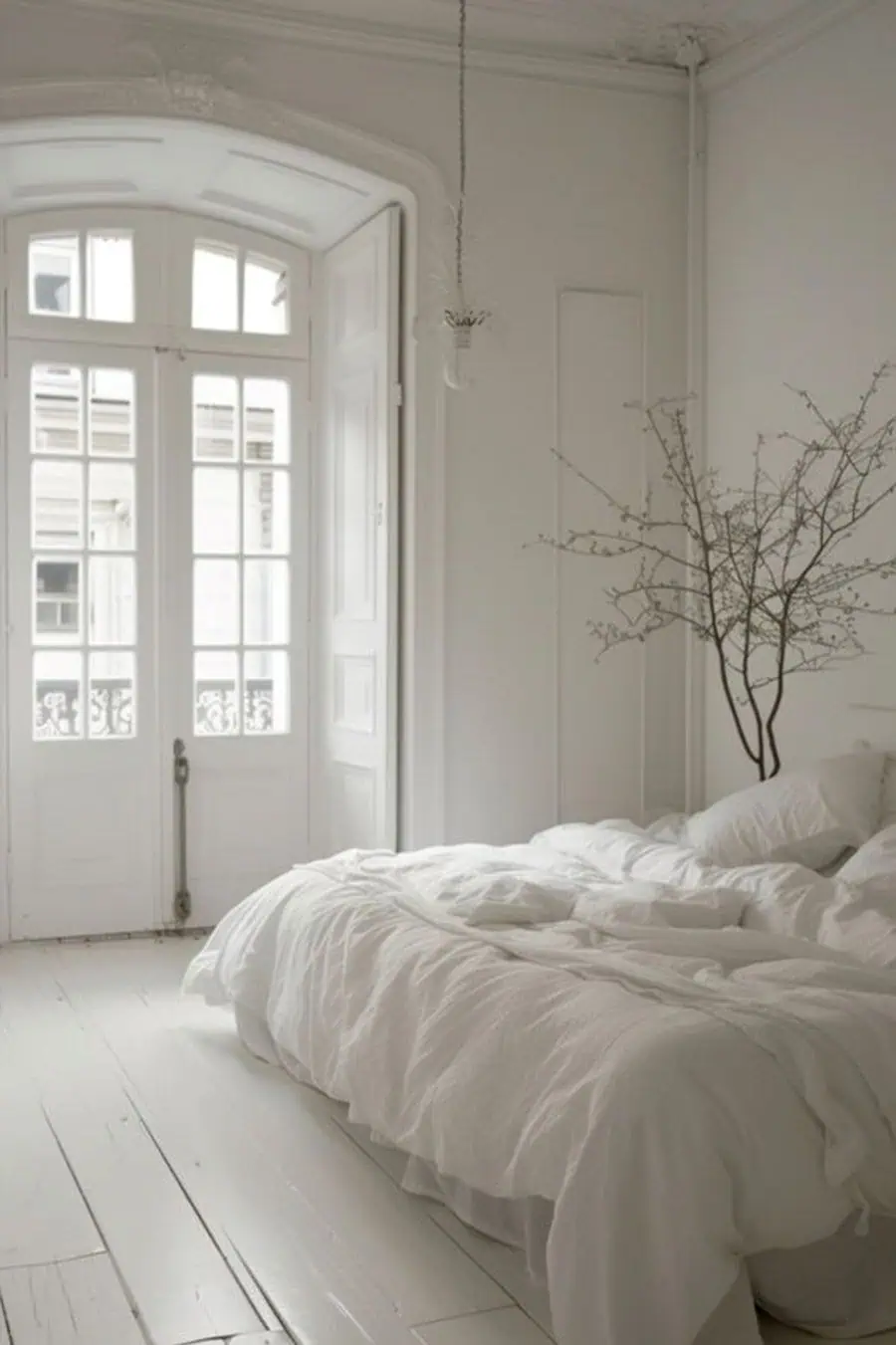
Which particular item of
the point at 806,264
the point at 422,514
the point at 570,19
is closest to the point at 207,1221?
the point at 422,514

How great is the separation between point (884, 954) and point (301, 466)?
11.3 ft

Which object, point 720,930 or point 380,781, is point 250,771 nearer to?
point 380,781

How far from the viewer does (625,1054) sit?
2.41m

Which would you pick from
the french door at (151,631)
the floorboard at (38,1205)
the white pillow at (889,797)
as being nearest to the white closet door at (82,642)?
the french door at (151,631)

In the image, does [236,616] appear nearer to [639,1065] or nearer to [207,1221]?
[207,1221]

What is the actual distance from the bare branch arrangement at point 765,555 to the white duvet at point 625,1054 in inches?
48.8

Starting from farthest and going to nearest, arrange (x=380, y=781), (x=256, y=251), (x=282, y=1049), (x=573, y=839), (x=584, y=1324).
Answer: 1. (x=256, y=251)
2. (x=380, y=781)
3. (x=573, y=839)
4. (x=282, y=1049)
5. (x=584, y=1324)

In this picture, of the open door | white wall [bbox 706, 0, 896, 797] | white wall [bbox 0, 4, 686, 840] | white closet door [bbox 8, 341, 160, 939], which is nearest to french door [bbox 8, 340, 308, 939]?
white closet door [bbox 8, 341, 160, 939]

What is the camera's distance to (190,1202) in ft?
9.86

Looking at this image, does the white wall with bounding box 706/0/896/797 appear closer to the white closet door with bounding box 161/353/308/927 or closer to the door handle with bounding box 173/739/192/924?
the white closet door with bounding box 161/353/308/927

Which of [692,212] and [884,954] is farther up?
[692,212]

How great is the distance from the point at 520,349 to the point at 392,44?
1.09 meters

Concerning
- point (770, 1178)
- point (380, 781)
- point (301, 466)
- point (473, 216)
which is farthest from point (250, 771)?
point (770, 1178)

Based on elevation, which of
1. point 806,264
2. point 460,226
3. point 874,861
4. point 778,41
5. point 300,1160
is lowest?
point 300,1160
